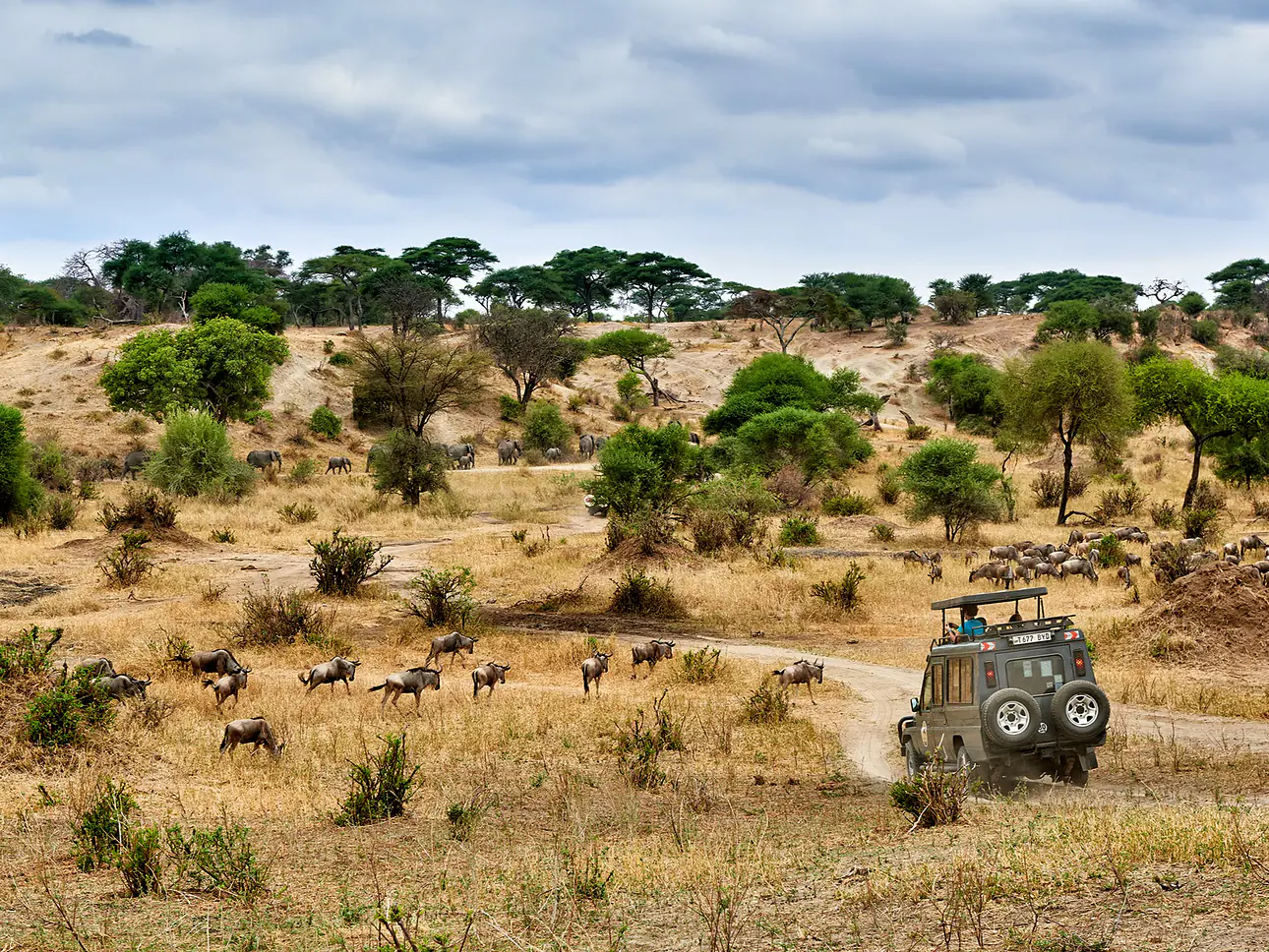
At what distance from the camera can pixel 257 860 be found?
9250mm

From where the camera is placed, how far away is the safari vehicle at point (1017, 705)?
35.8ft

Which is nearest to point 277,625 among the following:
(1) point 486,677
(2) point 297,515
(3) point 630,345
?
(1) point 486,677

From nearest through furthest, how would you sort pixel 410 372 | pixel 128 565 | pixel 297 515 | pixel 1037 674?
pixel 1037 674 < pixel 128 565 < pixel 297 515 < pixel 410 372

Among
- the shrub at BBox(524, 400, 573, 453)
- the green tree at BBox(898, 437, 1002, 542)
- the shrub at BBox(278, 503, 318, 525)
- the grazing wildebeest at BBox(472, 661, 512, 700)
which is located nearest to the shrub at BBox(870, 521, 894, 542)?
the green tree at BBox(898, 437, 1002, 542)

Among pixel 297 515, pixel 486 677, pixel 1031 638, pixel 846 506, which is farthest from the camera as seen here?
pixel 846 506

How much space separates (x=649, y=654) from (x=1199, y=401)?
31894 mm

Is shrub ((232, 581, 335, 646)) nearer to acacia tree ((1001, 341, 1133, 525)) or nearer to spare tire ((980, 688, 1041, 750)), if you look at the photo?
spare tire ((980, 688, 1041, 750))

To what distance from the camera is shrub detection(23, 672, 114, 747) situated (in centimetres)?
1273

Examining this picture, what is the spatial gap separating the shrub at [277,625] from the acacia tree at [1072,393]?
93.8 ft

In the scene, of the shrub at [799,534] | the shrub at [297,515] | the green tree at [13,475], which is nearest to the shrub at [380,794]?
the shrub at [799,534]

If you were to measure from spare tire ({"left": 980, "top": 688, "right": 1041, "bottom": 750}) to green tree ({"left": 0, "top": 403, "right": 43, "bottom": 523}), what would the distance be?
36.2 metres

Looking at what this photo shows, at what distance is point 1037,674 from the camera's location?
37.2ft

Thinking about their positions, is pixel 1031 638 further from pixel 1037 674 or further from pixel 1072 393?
pixel 1072 393

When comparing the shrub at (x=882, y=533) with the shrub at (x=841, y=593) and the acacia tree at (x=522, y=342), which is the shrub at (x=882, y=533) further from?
the acacia tree at (x=522, y=342)
